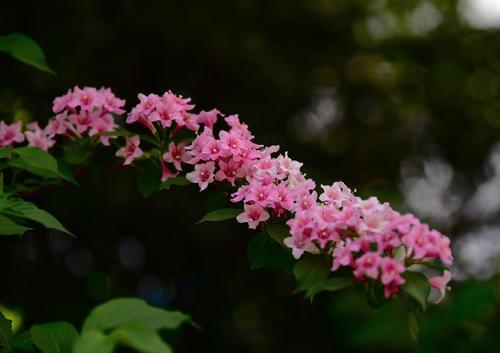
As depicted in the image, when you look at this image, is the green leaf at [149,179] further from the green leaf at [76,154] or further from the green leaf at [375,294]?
the green leaf at [375,294]

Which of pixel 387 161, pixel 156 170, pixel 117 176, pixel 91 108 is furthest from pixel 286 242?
pixel 387 161

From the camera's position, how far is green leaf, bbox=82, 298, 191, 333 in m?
1.24

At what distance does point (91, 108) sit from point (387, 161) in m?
5.03

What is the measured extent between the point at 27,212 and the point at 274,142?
4.47 m

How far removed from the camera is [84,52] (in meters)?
5.42

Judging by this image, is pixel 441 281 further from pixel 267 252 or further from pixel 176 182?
pixel 176 182

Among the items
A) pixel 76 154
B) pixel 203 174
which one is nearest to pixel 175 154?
pixel 203 174

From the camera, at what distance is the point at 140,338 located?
1150mm

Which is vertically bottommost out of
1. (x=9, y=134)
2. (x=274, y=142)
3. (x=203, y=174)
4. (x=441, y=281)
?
(x=441, y=281)

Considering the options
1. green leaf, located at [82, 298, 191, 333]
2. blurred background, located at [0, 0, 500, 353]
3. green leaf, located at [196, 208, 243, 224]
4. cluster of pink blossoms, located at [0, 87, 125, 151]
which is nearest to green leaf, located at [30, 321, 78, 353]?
green leaf, located at [82, 298, 191, 333]

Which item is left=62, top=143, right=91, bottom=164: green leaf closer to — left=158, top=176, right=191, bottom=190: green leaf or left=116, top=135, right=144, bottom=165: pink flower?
left=116, top=135, right=144, bottom=165: pink flower

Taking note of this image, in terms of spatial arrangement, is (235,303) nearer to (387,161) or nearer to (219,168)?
(387,161)

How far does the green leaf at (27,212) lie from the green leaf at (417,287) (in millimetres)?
721

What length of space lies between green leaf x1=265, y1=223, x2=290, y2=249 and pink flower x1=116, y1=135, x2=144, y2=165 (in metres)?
0.57
